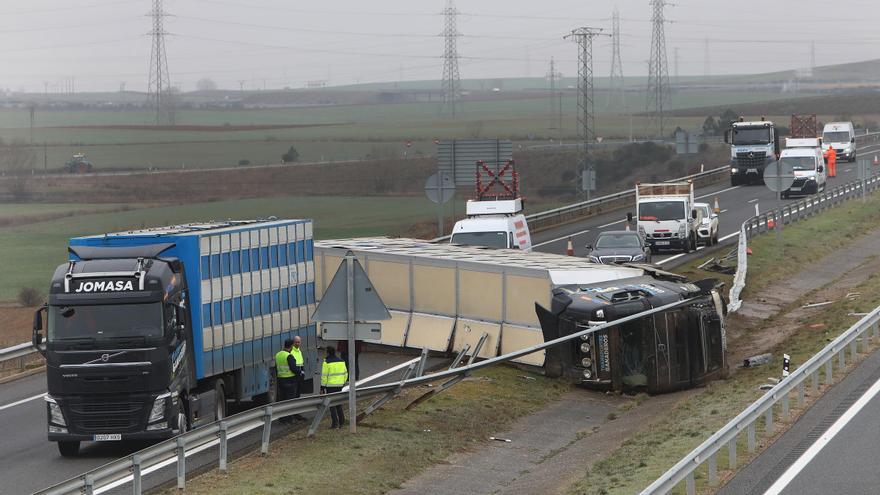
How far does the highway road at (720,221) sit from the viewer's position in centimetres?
Answer: 4888

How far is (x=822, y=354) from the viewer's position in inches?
765

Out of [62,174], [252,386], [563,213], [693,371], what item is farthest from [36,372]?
[62,174]

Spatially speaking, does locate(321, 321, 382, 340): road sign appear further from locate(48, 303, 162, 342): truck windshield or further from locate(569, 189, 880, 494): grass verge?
locate(569, 189, 880, 494): grass verge

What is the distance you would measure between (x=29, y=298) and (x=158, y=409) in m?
37.7

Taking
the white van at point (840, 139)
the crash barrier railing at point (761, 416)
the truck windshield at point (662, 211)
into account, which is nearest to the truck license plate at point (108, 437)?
the crash barrier railing at point (761, 416)

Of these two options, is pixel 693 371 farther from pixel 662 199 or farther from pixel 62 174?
pixel 62 174

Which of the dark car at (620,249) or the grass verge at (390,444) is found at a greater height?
the dark car at (620,249)

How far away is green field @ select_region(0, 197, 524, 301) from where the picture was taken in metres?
68.1

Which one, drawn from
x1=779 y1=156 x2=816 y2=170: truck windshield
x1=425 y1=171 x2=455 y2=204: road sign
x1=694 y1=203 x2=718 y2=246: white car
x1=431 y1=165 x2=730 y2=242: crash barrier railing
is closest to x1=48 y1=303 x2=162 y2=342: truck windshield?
x1=425 y1=171 x2=455 y2=204: road sign

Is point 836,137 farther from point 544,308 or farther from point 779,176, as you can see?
point 544,308

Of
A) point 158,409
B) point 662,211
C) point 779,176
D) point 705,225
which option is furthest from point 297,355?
point 705,225

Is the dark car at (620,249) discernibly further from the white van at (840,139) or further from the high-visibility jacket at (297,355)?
the white van at (840,139)

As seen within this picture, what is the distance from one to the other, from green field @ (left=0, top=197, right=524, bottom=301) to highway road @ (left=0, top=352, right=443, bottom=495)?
3932 cm

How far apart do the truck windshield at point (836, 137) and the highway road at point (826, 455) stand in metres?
73.6
